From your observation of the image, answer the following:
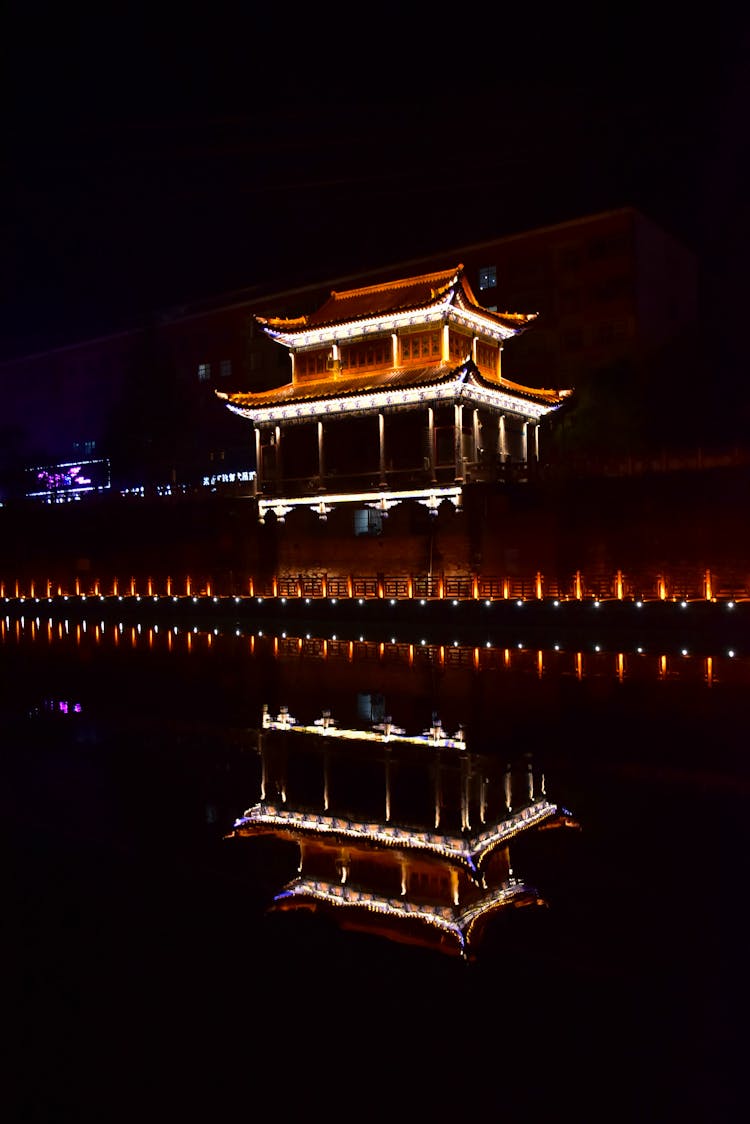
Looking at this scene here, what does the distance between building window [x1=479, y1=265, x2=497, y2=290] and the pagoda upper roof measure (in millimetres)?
9548

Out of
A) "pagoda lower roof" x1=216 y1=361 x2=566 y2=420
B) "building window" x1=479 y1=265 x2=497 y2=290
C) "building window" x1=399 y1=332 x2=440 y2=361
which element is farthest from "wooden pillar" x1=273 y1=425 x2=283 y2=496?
"building window" x1=479 y1=265 x2=497 y2=290

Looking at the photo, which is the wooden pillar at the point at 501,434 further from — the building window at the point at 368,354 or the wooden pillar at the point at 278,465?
the wooden pillar at the point at 278,465

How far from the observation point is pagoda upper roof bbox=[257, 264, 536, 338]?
85.7 ft

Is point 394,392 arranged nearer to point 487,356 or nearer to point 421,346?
point 421,346

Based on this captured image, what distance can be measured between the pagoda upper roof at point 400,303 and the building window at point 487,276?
9.55 metres

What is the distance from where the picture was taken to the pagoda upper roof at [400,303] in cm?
2611

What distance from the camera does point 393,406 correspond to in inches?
1072

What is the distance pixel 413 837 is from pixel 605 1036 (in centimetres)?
288

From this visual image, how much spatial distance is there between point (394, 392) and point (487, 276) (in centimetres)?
1417

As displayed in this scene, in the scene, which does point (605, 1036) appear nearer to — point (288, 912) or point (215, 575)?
point (288, 912)

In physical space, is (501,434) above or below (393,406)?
below

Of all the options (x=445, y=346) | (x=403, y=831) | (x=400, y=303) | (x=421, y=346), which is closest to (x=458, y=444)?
(x=445, y=346)

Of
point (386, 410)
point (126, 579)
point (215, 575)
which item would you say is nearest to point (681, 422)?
point (386, 410)

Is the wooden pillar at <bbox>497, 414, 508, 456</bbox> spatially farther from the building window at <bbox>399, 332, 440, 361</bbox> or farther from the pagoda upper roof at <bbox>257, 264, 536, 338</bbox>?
the building window at <bbox>399, 332, 440, 361</bbox>
